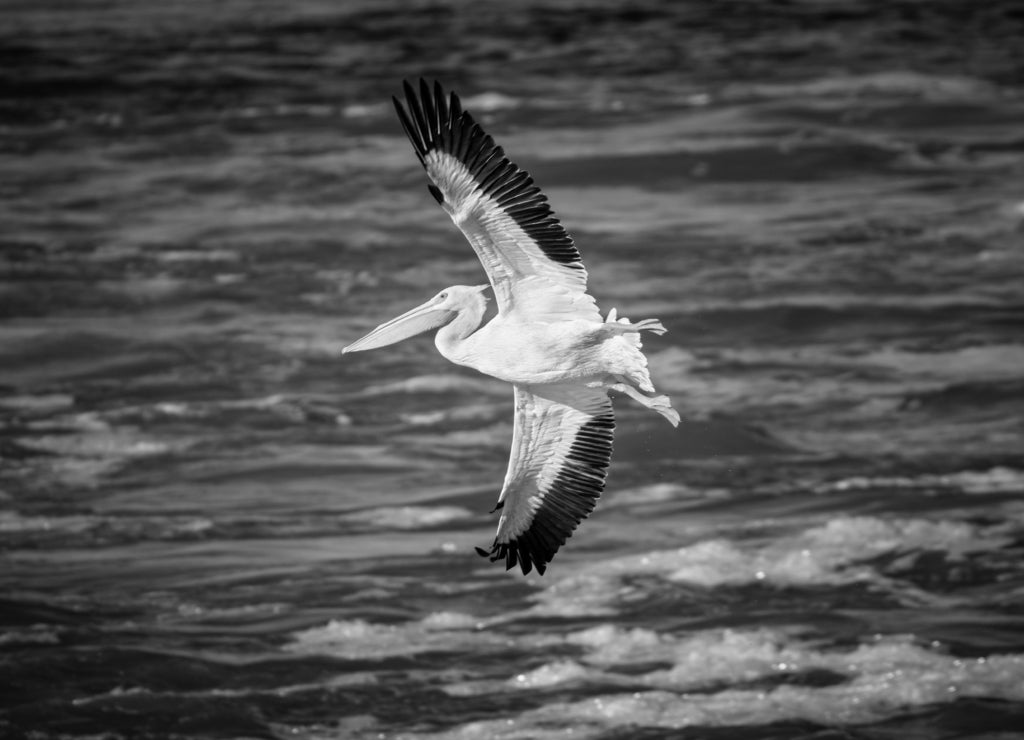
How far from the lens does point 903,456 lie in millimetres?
15469

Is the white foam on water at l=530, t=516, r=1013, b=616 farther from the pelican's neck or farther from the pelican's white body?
the pelican's white body

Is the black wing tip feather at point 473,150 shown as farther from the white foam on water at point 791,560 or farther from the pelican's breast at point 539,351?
the white foam on water at point 791,560

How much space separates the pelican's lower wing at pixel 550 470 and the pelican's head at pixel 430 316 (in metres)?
0.53

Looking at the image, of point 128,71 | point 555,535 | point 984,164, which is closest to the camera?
point 555,535

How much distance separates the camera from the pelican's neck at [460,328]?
27.9 feet

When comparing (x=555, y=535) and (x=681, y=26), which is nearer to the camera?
(x=555, y=535)

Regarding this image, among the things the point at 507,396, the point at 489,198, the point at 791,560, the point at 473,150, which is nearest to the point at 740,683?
the point at 791,560

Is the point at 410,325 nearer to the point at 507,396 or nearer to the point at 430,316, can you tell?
the point at 430,316

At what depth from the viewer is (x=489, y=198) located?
310 inches

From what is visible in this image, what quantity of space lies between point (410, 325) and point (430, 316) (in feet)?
0.46

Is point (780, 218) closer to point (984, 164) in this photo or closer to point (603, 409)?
point (984, 164)

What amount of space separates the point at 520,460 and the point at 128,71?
914 inches

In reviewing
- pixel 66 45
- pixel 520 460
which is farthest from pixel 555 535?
pixel 66 45

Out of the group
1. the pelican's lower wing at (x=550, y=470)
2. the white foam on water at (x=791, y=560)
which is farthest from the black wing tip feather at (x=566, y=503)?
the white foam on water at (x=791, y=560)
